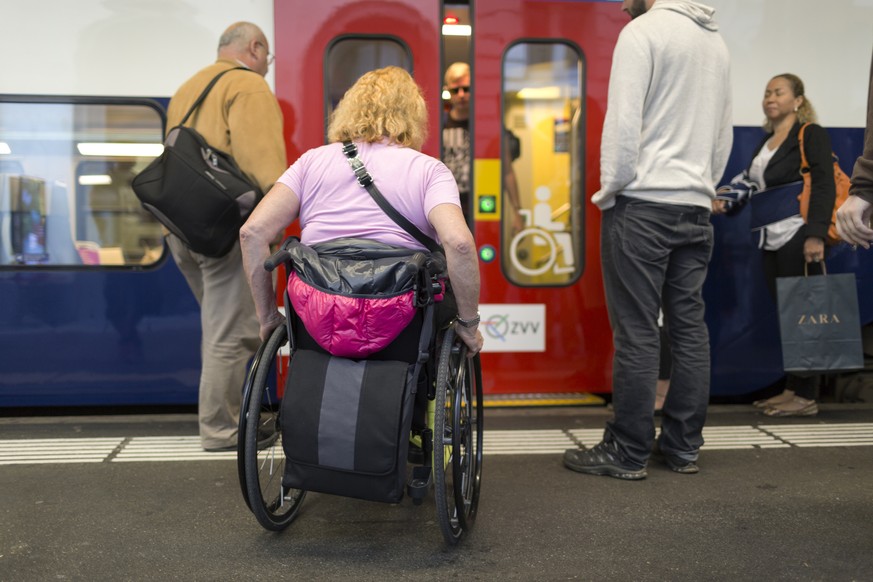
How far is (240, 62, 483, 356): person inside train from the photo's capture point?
2.59m

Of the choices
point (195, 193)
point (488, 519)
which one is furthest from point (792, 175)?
point (195, 193)

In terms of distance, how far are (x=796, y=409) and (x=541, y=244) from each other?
167cm

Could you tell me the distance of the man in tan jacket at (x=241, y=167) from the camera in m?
3.57

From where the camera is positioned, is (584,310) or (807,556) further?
(584,310)

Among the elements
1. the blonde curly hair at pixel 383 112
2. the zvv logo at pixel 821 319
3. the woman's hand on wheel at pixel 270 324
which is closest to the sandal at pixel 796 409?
the zvv logo at pixel 821 319

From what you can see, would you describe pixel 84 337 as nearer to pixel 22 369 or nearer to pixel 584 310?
pixel 22 369

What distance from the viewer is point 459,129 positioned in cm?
450

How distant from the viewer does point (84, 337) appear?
414 cm

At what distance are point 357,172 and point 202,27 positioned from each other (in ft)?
6.63

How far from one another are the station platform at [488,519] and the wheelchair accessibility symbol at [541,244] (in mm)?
947

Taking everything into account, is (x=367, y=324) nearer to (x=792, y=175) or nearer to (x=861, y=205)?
(x=861, y=205)

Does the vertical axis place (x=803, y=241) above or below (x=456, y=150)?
below

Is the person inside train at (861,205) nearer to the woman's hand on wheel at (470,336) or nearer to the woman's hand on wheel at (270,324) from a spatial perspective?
the woman's hand on wheel at (470,336)

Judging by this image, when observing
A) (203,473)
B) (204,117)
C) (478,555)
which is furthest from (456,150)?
(478,555)
